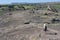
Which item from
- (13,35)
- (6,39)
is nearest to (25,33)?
(13,35)

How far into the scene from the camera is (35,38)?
26609 mm

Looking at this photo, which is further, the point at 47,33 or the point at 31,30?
the point at 31,30

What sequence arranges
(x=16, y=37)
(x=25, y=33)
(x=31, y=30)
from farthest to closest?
(x=31, y=30) → (x=25, y=33) → (x=16, y=37)

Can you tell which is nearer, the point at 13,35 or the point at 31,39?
the point at 31,39

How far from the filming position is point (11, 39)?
26750 millimetres

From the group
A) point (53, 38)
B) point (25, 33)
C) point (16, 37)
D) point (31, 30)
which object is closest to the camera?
point (53, 38)

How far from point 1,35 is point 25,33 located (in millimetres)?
3472

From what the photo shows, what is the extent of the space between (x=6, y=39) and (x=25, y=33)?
4.11m

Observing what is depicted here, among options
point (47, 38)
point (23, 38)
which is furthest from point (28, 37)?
point (47, 38)

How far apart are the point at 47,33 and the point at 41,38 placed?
3.10 m

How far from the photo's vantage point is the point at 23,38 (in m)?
27.1

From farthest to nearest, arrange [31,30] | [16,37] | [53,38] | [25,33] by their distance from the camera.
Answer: [31,30] < [25,33] < [16,37] < [53,38]

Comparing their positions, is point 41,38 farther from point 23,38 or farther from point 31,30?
point 31,30

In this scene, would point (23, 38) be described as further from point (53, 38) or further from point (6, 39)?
point (53, 38)
